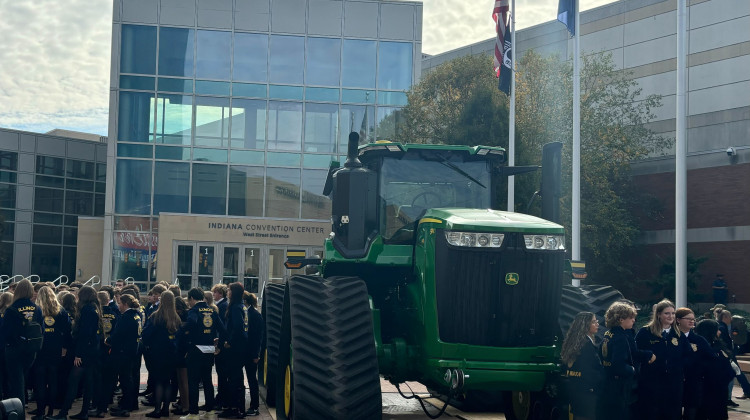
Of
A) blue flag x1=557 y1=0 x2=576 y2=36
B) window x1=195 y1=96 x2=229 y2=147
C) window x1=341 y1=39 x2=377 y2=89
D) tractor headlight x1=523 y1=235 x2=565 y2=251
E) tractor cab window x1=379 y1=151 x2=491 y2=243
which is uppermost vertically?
window x1=341 y1=39 x2=377 y2=89

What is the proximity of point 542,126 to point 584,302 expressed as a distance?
75.5ft

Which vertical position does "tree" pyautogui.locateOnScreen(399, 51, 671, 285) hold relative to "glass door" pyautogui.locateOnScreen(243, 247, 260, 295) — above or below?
above

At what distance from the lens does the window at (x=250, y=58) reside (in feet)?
125

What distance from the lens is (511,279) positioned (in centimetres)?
853

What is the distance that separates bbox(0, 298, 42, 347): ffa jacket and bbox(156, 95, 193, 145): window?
87.3 ft

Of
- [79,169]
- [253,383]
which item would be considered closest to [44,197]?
[79,169]

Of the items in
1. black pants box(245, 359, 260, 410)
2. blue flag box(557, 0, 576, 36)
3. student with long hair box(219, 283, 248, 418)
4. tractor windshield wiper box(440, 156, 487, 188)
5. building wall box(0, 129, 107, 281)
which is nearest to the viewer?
tractor windshield wiper box(440, 156, 487, 188)

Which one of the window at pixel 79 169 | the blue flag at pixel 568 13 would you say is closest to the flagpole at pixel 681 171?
the blue flag at pixel 568 13

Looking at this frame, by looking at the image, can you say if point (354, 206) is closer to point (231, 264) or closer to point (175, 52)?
point (231, 264)

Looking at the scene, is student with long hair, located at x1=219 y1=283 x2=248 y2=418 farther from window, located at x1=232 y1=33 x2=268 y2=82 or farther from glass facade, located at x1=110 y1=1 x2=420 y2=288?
window, located at x1=232 y1=33 x2=268 y2=82

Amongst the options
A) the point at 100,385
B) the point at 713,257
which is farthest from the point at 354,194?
the point at 713,257

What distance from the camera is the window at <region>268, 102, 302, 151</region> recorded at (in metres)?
38.2

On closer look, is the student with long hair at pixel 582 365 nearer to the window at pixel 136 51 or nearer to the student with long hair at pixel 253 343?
the student with long hair at pixel 253 343

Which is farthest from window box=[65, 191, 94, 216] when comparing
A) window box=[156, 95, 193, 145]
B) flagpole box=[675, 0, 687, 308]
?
flagpole box=[675, 0, 687, 308]
